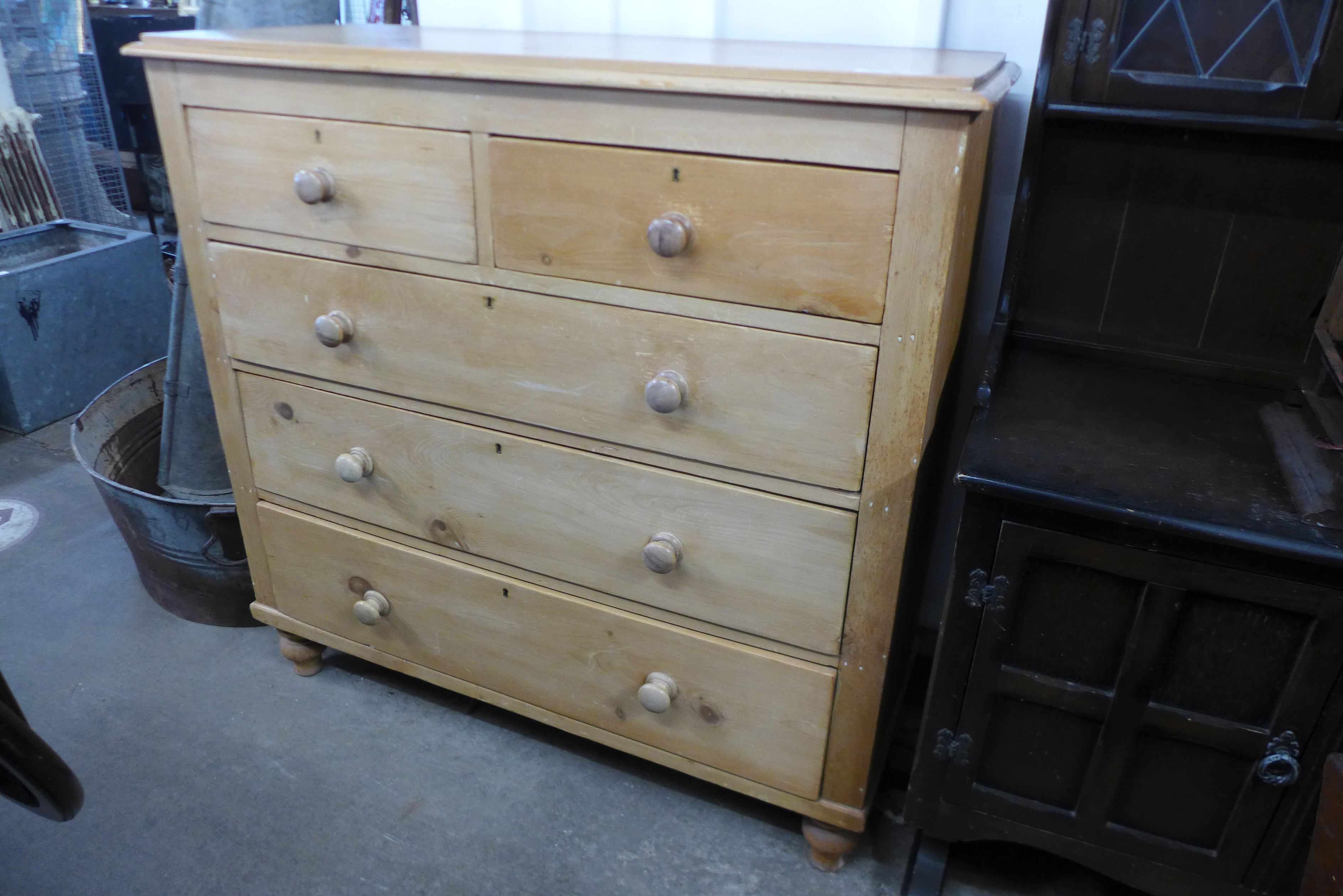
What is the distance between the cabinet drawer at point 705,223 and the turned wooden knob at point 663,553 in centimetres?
33

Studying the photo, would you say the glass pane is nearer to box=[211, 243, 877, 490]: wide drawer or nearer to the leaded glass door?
the leaded glass door

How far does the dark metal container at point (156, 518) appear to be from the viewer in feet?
5.58

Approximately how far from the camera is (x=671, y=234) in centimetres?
100

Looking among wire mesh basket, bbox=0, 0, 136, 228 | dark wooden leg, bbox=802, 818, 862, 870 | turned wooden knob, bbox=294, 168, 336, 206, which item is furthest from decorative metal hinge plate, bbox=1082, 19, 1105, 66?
wire mesh basket, bbox=0, 0, 136, 228

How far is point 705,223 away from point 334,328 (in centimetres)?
57

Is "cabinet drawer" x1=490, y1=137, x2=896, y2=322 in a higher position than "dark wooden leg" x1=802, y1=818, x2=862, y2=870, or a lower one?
higher

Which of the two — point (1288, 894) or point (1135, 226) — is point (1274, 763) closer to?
point (1288, 894)

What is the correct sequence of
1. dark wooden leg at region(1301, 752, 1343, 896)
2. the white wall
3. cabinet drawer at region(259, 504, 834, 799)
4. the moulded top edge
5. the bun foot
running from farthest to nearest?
the bun foot < the white wall < cabinet drawer at region(259, 504, 834, 799) < the moulded top edge < dark wooden leg at region(1301, 752, 1343, 896)

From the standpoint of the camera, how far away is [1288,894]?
1060 millimetres

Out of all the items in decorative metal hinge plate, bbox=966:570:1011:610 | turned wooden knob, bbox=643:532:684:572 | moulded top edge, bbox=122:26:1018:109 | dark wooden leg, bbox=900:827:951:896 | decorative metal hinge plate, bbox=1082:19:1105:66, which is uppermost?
decorative metal hinge plate, bbox=1082:19:1105:66

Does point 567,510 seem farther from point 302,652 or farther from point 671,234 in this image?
point 302,652

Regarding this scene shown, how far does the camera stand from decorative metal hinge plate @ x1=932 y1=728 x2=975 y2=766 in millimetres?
1147

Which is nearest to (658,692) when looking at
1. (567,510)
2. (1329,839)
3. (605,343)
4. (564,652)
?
(564,652)

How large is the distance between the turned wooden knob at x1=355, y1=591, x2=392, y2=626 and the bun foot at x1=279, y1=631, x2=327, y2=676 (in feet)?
0.80
